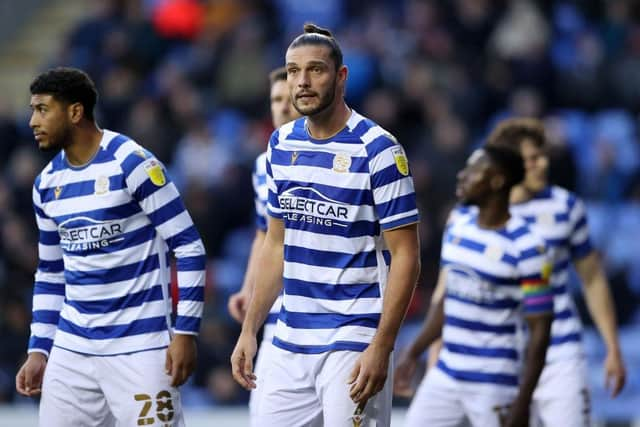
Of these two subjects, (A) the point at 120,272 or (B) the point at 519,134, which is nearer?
(A) the point at 120,272

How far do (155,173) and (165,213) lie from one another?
194mm

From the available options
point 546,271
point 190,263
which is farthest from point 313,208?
point 546,271

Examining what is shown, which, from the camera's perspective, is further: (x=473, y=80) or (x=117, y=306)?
(x=473, y=80)

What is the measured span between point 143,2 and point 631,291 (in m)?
7.43

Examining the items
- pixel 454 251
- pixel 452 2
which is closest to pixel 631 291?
pixel 452 2

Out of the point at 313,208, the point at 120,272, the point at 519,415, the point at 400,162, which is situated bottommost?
the point at 519,415

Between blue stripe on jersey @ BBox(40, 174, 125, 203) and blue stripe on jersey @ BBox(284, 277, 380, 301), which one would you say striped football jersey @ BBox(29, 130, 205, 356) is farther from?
blue stripe on jersey @ BBox(284, 277, 380, 301)

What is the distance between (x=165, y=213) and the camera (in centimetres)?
620

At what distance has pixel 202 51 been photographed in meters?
15.8

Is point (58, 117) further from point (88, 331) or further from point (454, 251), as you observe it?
point (454, 251)

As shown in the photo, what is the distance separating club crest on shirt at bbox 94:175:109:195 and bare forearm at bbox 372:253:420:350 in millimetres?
1523

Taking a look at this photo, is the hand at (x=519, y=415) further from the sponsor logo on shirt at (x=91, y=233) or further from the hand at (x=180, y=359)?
the sponsor logo on shirt at (x=91, y=233)

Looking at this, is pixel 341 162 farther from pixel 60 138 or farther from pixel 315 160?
pixel 60 138

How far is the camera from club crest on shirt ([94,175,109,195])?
620cm
